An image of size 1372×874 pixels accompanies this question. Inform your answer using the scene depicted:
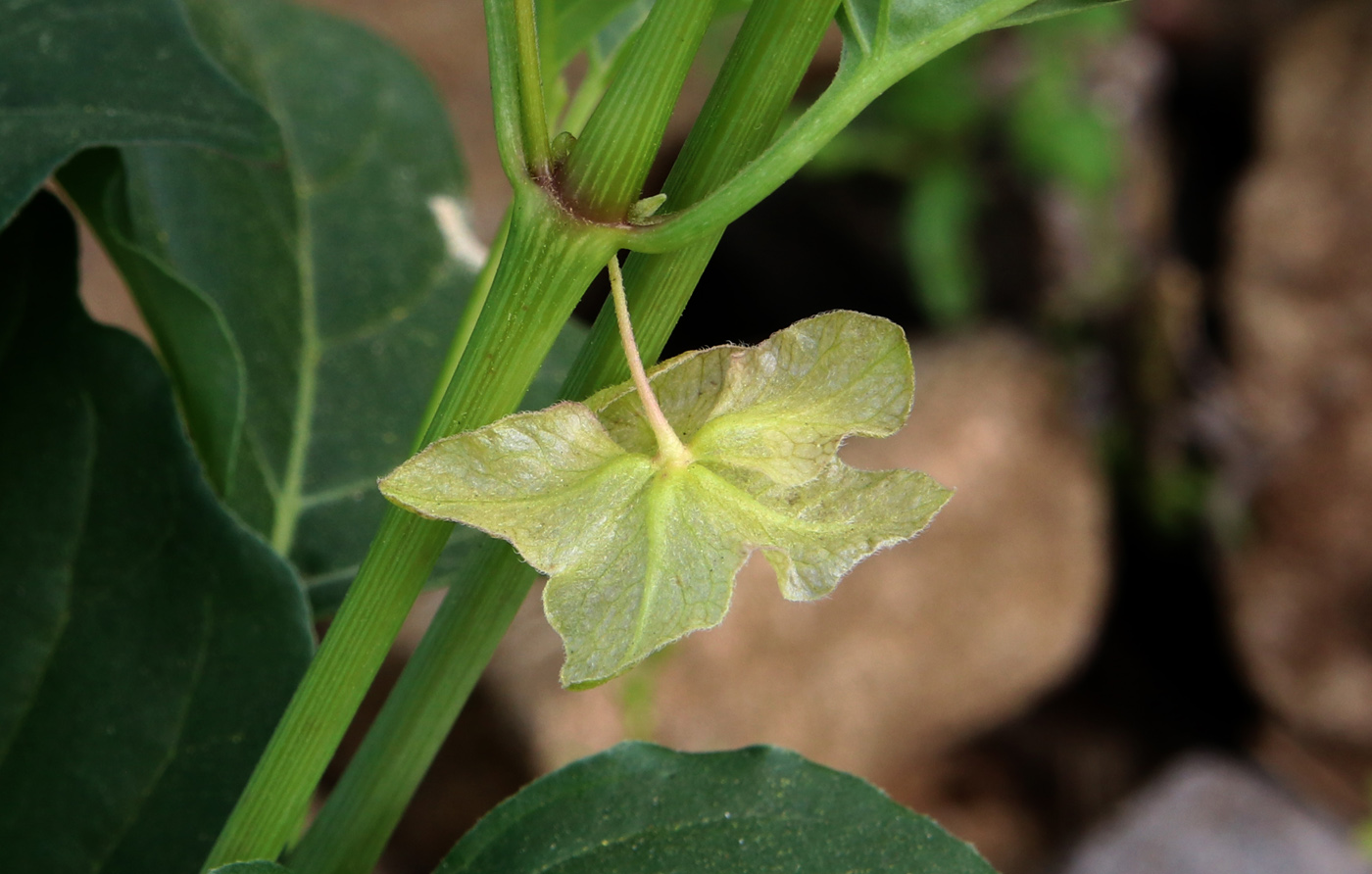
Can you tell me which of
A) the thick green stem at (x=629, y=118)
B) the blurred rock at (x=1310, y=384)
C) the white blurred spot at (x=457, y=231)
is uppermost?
the thick green stem at (x=629, y=118)

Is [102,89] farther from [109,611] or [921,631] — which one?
[921,631]

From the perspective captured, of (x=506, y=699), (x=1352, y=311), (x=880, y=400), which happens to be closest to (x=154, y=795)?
(x=880, y=400)

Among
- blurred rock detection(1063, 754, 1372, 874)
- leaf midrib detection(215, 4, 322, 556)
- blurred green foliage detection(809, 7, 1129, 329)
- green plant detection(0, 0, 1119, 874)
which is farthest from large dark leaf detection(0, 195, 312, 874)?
blurred green foliage detection(809, 7, 1129, 329)

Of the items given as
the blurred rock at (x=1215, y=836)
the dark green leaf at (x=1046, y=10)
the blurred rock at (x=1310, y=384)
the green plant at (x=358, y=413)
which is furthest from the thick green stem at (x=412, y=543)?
the blurred rock at (x=1310, y=384)

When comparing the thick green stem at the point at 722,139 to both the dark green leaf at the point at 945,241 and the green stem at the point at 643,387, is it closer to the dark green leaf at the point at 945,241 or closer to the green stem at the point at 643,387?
the green stem at the point at 643,387

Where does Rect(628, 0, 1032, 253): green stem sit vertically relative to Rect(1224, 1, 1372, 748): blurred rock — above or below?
above

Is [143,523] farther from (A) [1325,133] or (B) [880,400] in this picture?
(A) [1325,133]

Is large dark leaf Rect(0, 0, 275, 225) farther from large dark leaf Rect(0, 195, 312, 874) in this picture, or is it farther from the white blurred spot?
the white blurred spot
